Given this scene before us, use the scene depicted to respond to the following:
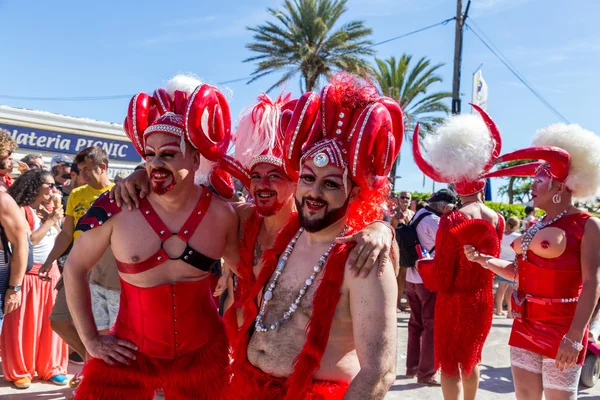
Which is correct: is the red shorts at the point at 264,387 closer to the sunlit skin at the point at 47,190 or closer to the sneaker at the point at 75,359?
the sunlit skin at the point at 47,190

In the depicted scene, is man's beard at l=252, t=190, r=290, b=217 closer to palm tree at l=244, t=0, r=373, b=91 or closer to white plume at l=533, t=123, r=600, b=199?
white plume at l=533, t=123, r=600, b=199

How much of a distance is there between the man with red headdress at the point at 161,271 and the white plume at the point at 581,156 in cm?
222

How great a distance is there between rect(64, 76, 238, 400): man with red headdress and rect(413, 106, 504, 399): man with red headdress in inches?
70.5

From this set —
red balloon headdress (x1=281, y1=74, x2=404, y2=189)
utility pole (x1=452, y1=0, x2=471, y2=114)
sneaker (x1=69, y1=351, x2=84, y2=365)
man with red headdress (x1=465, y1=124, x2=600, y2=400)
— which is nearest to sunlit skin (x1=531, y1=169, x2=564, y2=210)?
man with red headdress (x1=465, y1=124, x2=600, y2=400)

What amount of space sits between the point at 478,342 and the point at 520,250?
1.00m

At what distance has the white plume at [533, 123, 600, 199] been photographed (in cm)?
341

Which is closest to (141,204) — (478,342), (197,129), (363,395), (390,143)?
(197,129)

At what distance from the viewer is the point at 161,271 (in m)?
2.71

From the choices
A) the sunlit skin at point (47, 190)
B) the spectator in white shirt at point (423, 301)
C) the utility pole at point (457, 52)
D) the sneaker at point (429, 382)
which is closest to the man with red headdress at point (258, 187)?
the sunlit skin at point (47, 190)

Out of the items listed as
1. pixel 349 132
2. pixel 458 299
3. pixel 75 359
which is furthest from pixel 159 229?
pixel 75 359

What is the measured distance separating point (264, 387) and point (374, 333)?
0.53 metres

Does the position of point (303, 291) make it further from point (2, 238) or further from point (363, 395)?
point (2, 238)

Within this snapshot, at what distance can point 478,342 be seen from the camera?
422 cm

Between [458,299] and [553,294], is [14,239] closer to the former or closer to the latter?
[458,299]
